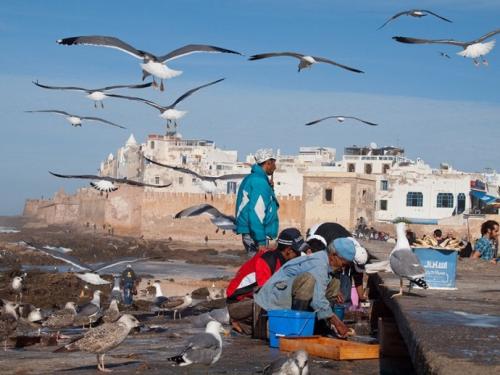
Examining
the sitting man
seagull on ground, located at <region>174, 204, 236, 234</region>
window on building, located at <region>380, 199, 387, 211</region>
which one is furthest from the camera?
window on building, located at <region>380, 199, 387, 211</region>

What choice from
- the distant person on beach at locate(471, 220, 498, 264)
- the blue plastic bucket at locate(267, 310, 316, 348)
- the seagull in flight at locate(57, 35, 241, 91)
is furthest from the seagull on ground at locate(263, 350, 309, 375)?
the seagull in flight at locate(57, 35, 241, 91)

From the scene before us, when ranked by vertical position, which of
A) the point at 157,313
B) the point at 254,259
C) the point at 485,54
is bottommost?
the point at 157,313

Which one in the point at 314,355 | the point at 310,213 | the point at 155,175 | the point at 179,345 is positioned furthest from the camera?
the point at 155,175

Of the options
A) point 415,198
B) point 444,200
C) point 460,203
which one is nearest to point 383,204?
point 415,198

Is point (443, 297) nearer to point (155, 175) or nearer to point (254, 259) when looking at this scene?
point (254, 259)

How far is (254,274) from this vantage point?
9.02 meters

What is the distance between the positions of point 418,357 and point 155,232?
59531 mm

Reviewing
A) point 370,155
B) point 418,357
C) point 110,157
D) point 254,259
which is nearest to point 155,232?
point 370,155

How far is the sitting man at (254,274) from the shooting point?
29.2 ft

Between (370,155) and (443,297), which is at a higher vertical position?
(370,155)

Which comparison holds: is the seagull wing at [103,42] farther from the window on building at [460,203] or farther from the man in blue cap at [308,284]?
the window on building at [460,203]

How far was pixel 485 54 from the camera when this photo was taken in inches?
693

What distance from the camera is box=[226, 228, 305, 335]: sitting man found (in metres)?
8.91

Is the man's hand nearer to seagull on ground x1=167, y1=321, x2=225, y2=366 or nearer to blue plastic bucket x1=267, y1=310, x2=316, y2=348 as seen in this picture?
blue plastic bucket x1=267, y1=310, x2=316, y2=348
